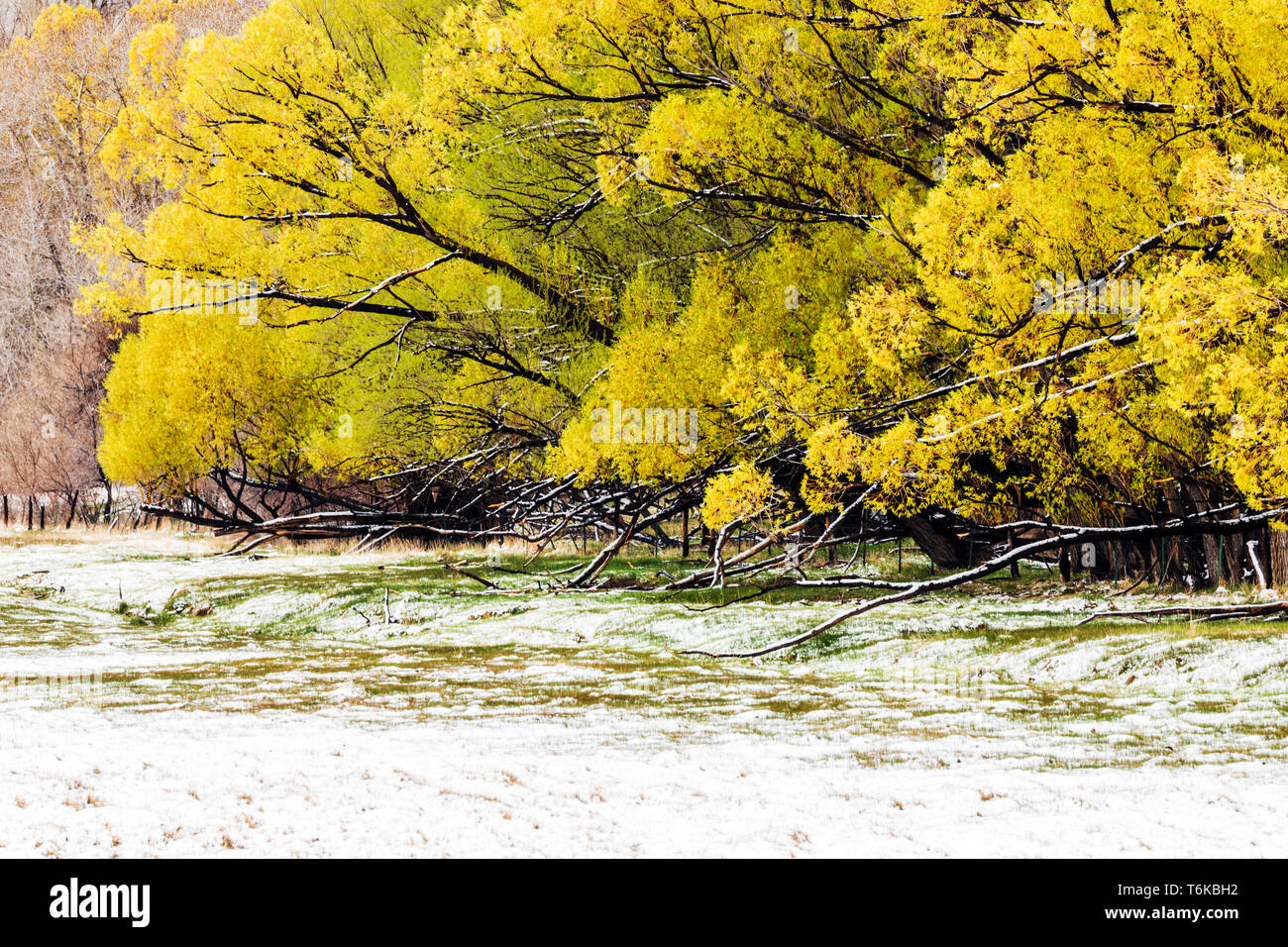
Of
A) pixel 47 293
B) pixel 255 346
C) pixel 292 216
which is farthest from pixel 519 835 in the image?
pixel 47 293

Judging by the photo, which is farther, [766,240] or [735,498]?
[766,240]

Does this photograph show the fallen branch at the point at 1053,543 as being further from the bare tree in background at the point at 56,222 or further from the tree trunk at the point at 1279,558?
the bare tree in background at the point at 56,222

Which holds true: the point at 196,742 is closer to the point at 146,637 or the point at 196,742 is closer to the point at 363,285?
the point at 146,637

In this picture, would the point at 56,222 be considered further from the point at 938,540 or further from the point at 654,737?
the point at 654,737

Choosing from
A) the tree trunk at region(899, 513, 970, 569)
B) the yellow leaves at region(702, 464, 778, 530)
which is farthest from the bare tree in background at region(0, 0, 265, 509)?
the yellow leaves at region(702, 464, 778, 530)

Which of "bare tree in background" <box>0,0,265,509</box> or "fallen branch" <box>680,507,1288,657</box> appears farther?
"bare tree in background" <box>0,0,265,509</box>

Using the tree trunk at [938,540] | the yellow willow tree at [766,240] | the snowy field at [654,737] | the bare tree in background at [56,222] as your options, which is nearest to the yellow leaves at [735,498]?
the yellow willow tree at [766,240]

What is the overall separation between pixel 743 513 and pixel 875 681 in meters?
3.05

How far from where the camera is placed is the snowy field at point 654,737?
4.50 meters

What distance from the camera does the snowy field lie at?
14.8 ft

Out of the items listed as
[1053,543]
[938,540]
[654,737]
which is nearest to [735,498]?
[1053,543]

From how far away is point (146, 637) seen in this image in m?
14.4

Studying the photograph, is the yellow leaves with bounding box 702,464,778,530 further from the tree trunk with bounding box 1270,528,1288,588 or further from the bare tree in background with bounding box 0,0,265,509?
the bare tree in background with bounding box 0,0,265,509

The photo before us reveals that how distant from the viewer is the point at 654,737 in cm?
687
